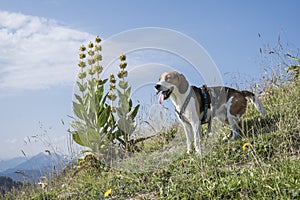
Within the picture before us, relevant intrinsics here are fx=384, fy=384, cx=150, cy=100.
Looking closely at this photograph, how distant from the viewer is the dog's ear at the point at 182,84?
17.9 feet

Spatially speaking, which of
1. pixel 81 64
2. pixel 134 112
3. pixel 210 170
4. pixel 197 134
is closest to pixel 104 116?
pixel 134 112

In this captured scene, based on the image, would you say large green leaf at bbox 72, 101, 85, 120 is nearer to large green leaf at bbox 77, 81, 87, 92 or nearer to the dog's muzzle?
large green leaf at bbox 77, 81, 87, 92

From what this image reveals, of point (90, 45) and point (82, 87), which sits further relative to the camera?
point (90, 45)

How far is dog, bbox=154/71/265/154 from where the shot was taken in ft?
17.6

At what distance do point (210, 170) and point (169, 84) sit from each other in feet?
4.66

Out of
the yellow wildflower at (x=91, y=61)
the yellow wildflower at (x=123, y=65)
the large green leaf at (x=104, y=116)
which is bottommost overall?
the large green leaf at (x=104, y=116)

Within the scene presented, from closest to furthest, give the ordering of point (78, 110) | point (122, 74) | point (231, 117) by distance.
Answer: point (231, 117), point (78, 110), point (122, 74)

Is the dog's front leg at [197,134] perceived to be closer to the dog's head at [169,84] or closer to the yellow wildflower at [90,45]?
the dog's head at [169,84]

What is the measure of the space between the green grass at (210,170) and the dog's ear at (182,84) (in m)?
0.92

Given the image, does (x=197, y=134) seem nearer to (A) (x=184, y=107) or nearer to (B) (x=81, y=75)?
(A) (x=184, y=107)

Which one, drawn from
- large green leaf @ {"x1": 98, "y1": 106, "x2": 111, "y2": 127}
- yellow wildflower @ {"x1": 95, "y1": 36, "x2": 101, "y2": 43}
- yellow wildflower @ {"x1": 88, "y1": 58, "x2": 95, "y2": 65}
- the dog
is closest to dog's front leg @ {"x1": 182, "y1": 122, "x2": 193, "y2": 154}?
the dog

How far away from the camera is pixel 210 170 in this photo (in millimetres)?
4438

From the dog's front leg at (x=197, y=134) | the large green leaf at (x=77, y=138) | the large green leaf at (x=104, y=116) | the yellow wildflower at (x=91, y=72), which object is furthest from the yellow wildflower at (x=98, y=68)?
the dog's front leg at (x=197, y=134)

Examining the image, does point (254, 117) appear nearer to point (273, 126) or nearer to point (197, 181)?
point (273, 126)
